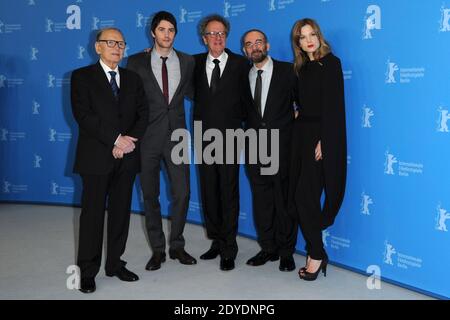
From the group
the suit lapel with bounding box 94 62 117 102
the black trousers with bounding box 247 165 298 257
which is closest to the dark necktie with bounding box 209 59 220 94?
the black trousers with bounding box 247 165 298 257

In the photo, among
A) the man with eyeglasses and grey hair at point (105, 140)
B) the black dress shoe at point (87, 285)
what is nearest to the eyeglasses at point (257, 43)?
the man with eyeglasses and grey hair at point (105, 140)

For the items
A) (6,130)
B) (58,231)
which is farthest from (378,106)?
(6,130)

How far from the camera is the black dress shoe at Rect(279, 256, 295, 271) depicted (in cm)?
366

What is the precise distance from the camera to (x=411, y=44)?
3.14 m

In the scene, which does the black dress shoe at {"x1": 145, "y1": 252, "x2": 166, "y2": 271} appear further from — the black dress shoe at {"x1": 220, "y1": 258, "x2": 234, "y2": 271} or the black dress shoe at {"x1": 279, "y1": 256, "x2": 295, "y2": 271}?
the black dress shoe at {"x1": 279, "y1": 256, "x2": 295, "y2": 271}

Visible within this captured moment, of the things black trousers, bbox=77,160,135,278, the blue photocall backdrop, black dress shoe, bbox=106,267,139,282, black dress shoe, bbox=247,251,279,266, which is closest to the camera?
the blue photocall backdrop

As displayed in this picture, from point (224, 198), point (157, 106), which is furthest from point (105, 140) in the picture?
point (224, 198)

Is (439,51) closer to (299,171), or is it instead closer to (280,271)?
(299,171)

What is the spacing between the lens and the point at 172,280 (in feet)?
11.3

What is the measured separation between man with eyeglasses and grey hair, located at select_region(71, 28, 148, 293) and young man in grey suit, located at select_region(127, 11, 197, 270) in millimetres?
250

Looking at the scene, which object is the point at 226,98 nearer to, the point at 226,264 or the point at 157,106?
the point at 157,106

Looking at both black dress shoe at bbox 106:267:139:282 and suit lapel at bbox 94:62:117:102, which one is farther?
black dress shoe at bbox 106:267:139:282

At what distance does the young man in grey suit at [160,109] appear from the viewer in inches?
141
